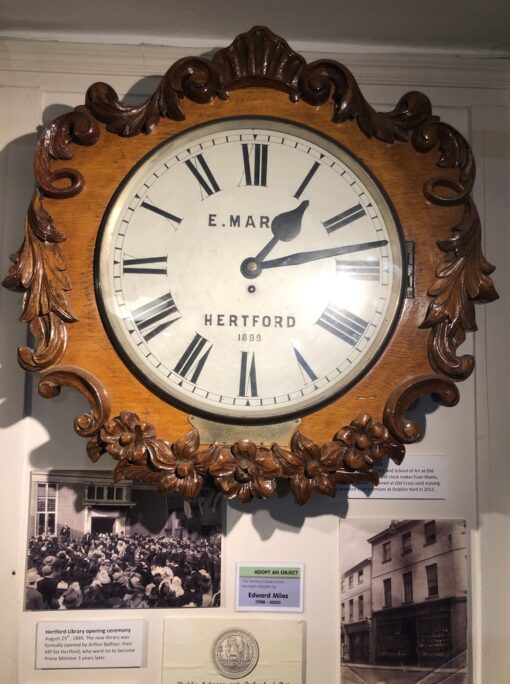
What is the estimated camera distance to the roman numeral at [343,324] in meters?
1.33

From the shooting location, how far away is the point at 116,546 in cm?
143

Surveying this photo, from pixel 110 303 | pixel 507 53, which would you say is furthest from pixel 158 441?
pixel 507 53

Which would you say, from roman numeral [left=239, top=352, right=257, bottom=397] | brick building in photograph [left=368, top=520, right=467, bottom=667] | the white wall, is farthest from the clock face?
brick building in photograph [left=368, top=520, right=467, bottom=667]

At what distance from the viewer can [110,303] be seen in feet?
4.30

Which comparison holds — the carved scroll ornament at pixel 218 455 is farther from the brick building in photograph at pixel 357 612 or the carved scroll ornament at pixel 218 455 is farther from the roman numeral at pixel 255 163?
the roman numeral at pixel 255 163

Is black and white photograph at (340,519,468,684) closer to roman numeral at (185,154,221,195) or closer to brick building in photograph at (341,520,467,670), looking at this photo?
brick building in photograph at (341,520,467,670)

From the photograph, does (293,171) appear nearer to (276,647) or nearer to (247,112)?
(247,112)

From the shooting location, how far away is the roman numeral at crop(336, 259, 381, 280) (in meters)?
1.34

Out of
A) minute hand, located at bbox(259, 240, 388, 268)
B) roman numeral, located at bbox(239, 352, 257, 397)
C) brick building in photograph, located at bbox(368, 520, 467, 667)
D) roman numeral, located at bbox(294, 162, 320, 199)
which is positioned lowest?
brick building in photograph, located at bbox(368, 520, 467, 667)

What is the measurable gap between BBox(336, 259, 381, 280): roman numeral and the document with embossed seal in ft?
2.07

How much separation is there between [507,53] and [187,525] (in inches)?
43.6

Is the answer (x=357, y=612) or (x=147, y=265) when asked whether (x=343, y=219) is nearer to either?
(x=147, y=265)

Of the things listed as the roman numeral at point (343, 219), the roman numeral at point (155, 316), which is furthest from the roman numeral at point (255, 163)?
the roman numeral at point (155, 316)

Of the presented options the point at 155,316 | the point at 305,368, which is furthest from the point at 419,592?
the point at 155,316
